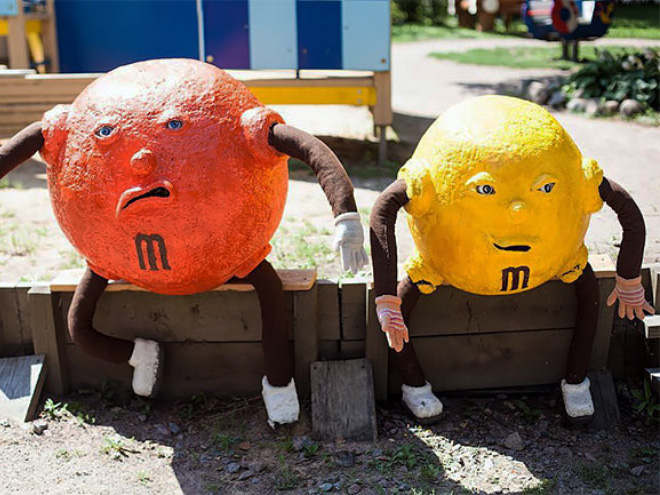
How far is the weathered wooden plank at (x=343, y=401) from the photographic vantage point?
3646 mm

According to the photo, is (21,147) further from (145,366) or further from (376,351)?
(376,351)

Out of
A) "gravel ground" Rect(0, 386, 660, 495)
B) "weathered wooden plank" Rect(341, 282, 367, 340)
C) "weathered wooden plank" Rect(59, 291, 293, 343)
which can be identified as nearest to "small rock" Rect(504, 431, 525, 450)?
"gravel ground" Rect(0, 386, 660, 495)

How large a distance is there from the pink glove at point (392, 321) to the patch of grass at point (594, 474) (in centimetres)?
A: 86

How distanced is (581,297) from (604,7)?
36.7 feet

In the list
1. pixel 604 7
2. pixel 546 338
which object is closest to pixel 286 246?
pixel 546 338

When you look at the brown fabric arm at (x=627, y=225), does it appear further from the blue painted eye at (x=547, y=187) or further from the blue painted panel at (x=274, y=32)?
the blue painted panel at (x=274, y=32)

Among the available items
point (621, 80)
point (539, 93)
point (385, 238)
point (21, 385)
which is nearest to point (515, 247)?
point (385, 238)

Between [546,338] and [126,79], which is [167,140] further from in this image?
[546,338]

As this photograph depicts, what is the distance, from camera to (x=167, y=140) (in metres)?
3.31

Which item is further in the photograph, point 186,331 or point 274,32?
point 274,32

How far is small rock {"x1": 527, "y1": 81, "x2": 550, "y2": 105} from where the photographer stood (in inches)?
415

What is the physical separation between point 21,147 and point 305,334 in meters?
1.43

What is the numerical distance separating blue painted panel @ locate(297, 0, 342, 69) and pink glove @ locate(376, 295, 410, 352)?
4795 millimetres

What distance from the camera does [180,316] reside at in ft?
12.7
